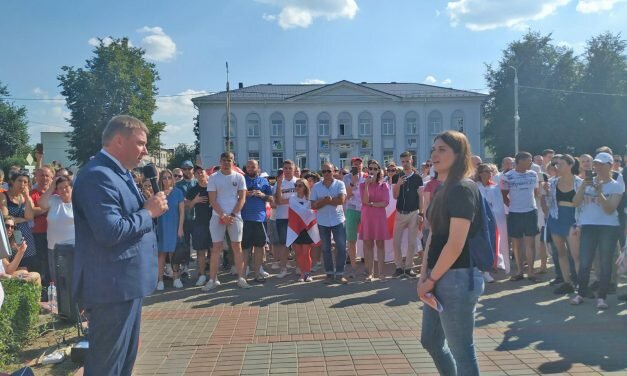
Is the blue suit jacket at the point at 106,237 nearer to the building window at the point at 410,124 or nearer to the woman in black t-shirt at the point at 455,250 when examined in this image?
the woman in black t-shirt at the point at 455,250

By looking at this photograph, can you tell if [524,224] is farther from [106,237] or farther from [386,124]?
[386,124]

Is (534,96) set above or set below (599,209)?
above

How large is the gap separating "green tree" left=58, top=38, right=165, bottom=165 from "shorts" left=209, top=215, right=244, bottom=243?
136 ft

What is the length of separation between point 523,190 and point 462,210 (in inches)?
240

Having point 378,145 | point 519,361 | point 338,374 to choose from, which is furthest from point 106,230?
point 378,145

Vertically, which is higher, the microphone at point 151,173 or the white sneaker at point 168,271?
the microphone at point 151,173

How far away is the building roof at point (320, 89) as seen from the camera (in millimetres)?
59250

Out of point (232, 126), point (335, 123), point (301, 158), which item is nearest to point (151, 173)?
point (301, 158)

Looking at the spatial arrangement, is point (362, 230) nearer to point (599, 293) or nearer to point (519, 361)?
point (599, 293)

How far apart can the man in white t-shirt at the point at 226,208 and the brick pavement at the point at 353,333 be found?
1.98 ft

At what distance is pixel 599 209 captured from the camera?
6531 millimetres

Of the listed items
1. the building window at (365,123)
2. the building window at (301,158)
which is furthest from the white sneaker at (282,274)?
the building window at (365,123)

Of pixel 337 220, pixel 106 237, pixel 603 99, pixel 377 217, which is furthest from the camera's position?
pixel 603 99

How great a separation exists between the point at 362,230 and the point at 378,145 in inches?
2026
